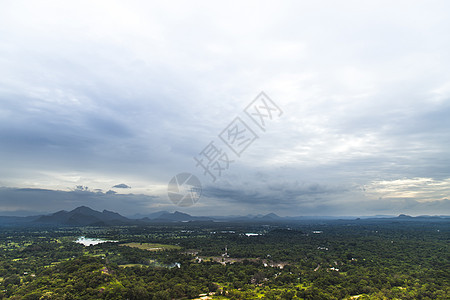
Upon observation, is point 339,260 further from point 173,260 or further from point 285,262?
point 173,260

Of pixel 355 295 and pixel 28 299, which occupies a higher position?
pixel 28 299

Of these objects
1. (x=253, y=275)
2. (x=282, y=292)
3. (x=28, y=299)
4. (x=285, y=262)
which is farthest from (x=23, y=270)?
(x=285, y=262)

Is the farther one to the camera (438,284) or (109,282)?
(438,284)

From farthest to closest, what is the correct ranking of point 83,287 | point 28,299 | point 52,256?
1. point 52,256
2. point 83,287
3. point 28,299

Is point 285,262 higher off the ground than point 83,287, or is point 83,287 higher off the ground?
point 83,287

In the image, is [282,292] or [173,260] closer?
[282,292]

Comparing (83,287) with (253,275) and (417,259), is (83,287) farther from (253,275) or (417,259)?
(417,259)

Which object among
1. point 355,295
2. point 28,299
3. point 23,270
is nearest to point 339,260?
point 355,295

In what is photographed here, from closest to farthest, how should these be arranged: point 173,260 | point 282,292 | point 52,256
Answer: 1. point 282,292
2. point 173,260
3. point 52,256

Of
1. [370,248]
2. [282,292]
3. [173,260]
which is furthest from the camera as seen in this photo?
[370,248]
